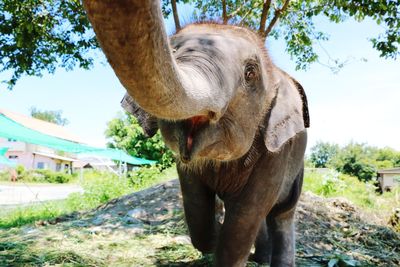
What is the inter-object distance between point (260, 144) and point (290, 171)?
2.81 feet

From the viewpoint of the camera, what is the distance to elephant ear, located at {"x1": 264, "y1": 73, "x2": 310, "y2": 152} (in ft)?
8.52

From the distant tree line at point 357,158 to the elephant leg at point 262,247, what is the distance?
85.5 ft

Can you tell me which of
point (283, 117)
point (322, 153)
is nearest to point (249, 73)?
point (283, 117)

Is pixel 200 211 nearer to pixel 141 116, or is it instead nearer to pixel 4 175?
pixel 141 116

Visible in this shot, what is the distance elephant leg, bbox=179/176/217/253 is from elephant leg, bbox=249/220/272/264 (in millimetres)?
941

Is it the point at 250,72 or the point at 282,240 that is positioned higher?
the point at 250,72

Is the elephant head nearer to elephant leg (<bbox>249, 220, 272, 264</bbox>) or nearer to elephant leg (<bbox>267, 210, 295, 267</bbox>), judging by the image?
elephant leg (<bbox>267, 210, 295, 267</bbox>)

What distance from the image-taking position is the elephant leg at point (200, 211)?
3.22 metres

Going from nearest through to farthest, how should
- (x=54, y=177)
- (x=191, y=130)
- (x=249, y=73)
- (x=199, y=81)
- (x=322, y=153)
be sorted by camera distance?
(x=199, y=81) < (x=191, y=130) < (x=249, y=73) < (x=54, y=177) < (x=322, y=153)

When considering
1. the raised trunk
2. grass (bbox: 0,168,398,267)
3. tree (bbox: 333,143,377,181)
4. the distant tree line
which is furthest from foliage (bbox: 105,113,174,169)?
tree (bbox: 333,143,377,181)

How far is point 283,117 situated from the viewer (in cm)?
268

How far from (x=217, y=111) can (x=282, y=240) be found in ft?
7.42

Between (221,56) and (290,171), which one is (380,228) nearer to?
(290,171)

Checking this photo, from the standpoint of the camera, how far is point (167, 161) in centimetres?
2069
